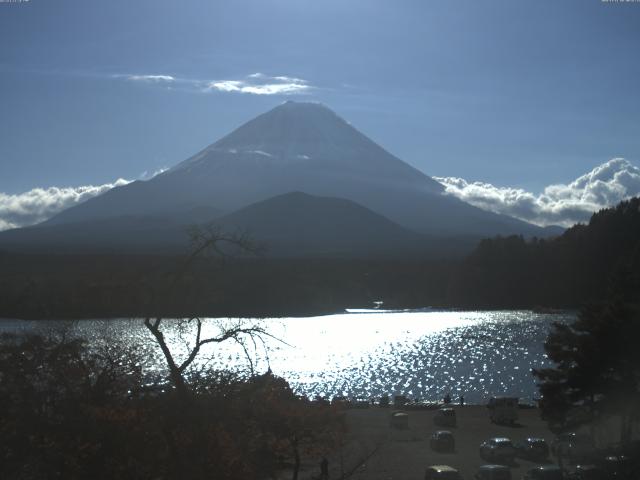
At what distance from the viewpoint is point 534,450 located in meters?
16.1

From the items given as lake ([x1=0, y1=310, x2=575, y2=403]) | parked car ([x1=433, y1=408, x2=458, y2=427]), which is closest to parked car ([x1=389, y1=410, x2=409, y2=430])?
parked car ([x1=433, y1=408, x2=458, y2=427])

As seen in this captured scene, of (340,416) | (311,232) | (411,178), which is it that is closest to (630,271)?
(340,416)

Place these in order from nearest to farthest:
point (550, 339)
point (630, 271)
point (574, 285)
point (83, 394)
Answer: point (83, 394)
point (550, 339)
point (630, 271)
point (574, 285)

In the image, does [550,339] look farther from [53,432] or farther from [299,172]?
[299,172]

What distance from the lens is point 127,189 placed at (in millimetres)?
155875

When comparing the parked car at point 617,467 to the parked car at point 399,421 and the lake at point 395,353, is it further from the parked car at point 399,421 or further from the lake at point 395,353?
the parked car at point 399,421

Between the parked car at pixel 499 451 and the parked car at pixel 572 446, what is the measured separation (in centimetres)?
90

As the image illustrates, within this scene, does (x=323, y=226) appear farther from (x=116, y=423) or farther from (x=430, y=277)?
(x=116, y=423)

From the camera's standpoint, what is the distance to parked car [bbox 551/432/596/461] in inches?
585

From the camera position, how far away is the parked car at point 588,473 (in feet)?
38.9

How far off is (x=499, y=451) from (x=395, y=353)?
30.3 meters

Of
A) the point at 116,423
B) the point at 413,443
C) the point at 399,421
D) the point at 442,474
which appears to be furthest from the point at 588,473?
the point at 399,421

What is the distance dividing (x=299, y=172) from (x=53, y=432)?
525 feet

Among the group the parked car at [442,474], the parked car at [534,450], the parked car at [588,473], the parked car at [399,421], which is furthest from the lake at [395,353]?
the parked car at [588,473]
